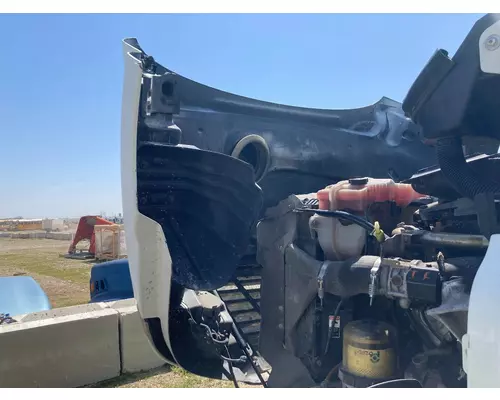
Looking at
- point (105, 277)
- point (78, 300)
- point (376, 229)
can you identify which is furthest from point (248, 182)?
point (78, 300)

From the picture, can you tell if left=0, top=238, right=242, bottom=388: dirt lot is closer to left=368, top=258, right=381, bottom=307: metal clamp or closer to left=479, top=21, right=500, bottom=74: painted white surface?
left=368, top=258, right=381, bottom=307: metal clamp

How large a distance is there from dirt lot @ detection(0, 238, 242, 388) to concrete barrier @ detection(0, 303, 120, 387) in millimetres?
229

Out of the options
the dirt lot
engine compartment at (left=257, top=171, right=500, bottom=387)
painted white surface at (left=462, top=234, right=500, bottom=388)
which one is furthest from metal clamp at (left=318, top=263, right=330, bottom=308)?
the dirt lot

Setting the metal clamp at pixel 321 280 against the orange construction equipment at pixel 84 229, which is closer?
the metal clamp at pixel 321 280

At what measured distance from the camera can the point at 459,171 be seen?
1938 millimetres

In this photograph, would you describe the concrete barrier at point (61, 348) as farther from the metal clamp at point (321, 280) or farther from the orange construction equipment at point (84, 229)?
the orange construction equipment at point (84, 229)

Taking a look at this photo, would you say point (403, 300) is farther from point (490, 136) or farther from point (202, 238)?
point (202, 238)

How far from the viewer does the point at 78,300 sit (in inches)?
359

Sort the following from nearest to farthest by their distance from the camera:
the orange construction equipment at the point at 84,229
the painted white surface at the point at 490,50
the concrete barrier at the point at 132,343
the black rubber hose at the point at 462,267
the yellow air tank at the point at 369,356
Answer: the painted white surface at the point at 490,50
the black rubber hose at the point at 462,267
the yellow air tank at the point at 369,356
the concrete barrier at the point at 132,343
the orange construction equipment at the point at 84,229

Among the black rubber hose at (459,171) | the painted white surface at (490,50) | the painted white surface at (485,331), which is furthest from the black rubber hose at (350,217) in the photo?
the painted white surface at (490,50)

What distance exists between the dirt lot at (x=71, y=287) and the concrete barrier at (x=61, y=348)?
0.75ft

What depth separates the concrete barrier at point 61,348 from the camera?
167 inches

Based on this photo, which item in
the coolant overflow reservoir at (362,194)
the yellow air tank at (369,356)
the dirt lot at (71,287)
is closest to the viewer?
the yellow air tank at (369,356)

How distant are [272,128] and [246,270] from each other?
0.92m
